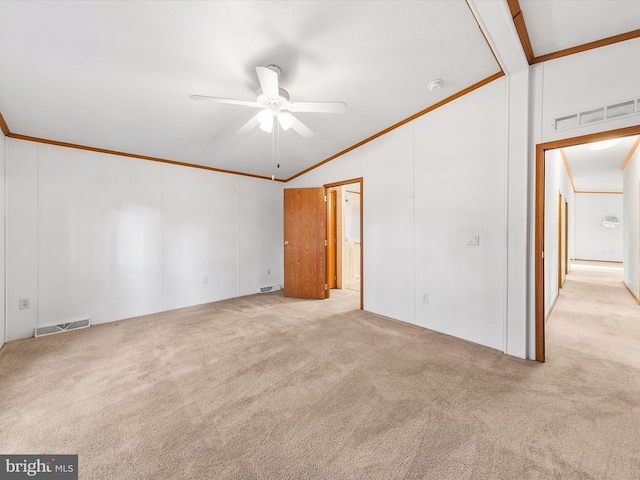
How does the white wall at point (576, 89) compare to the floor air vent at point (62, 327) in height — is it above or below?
above

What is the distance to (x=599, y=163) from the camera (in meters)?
5.89

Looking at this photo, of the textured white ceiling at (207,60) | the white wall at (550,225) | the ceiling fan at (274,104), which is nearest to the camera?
the textured white ceiling at (207,60)

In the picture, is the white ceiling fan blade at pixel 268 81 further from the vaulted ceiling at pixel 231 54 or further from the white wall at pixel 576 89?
the white wall at pixel 576 89

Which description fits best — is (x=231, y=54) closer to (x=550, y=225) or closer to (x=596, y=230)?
(x=550, y=225)

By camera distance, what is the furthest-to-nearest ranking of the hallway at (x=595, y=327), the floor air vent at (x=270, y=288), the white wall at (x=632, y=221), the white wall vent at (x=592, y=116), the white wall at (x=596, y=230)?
the white wall at (x=596, y=230) < the floor air vent at (x=270, y=288) < the white wall at (x=632, y=221) < the hallway at (x=595, y=327) < the white wall vent at (x=592, y=116)

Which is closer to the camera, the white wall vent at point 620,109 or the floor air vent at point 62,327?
the white wall vent at point 620,109

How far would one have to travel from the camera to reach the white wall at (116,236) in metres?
3.09

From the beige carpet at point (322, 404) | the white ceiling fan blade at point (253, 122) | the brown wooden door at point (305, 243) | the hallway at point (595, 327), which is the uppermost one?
the white ceiling fan blade at point (253, 122)

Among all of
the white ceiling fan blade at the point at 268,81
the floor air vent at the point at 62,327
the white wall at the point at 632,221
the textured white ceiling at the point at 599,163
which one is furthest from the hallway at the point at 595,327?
the floor air vent at the point at 62,327

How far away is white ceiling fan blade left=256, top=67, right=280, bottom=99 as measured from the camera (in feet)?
6.10

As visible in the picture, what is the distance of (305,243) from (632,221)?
622 centimetres

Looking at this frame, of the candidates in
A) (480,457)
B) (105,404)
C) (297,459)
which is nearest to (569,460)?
(480,457)

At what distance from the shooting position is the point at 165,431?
1621mm

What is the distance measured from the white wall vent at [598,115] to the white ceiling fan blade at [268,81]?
251cm
